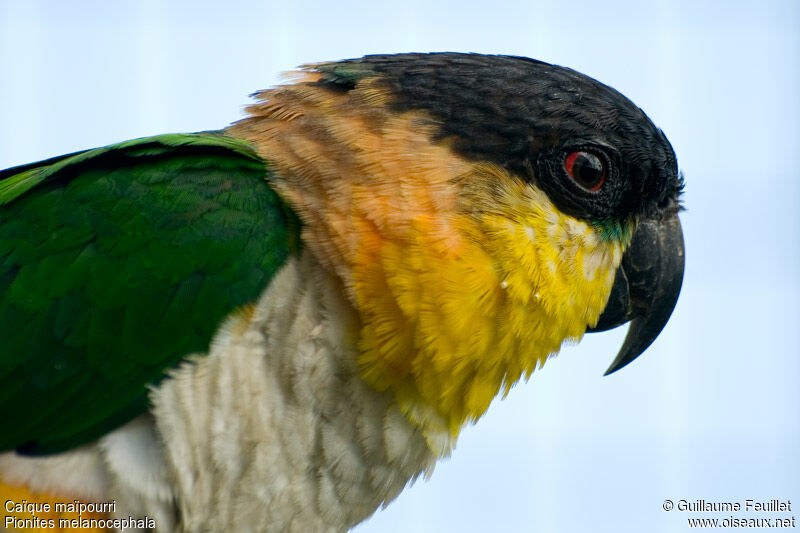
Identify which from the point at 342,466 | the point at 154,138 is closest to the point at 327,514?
the point at 342,466

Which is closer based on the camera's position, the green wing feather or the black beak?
the green wing feather

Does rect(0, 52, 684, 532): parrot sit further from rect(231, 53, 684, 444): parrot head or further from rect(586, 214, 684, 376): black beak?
rect(586, 214, 684, 376): black beak

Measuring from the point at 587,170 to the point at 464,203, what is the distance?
0.50 meters

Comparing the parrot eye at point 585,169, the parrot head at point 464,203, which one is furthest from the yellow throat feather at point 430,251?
the parrot eye at point 585,169

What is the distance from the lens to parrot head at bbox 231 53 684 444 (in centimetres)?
279

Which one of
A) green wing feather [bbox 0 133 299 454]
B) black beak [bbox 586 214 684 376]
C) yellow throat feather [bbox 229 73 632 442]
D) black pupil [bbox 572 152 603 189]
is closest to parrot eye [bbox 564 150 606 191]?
black pupil [bbox 572 152 603 189]

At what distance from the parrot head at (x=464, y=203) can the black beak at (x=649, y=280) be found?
0.4 inches

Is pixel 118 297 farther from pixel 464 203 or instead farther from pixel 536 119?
pixel 536 119

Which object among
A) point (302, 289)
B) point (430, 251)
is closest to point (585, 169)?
point (430, 251)

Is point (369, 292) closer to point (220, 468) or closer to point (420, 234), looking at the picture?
point (420, 234)

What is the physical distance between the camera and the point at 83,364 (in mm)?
2748

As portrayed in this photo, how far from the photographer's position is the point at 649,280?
332 centimetres

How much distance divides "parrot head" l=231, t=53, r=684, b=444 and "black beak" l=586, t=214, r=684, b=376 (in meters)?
0.01

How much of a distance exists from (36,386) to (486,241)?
1.54 metres
